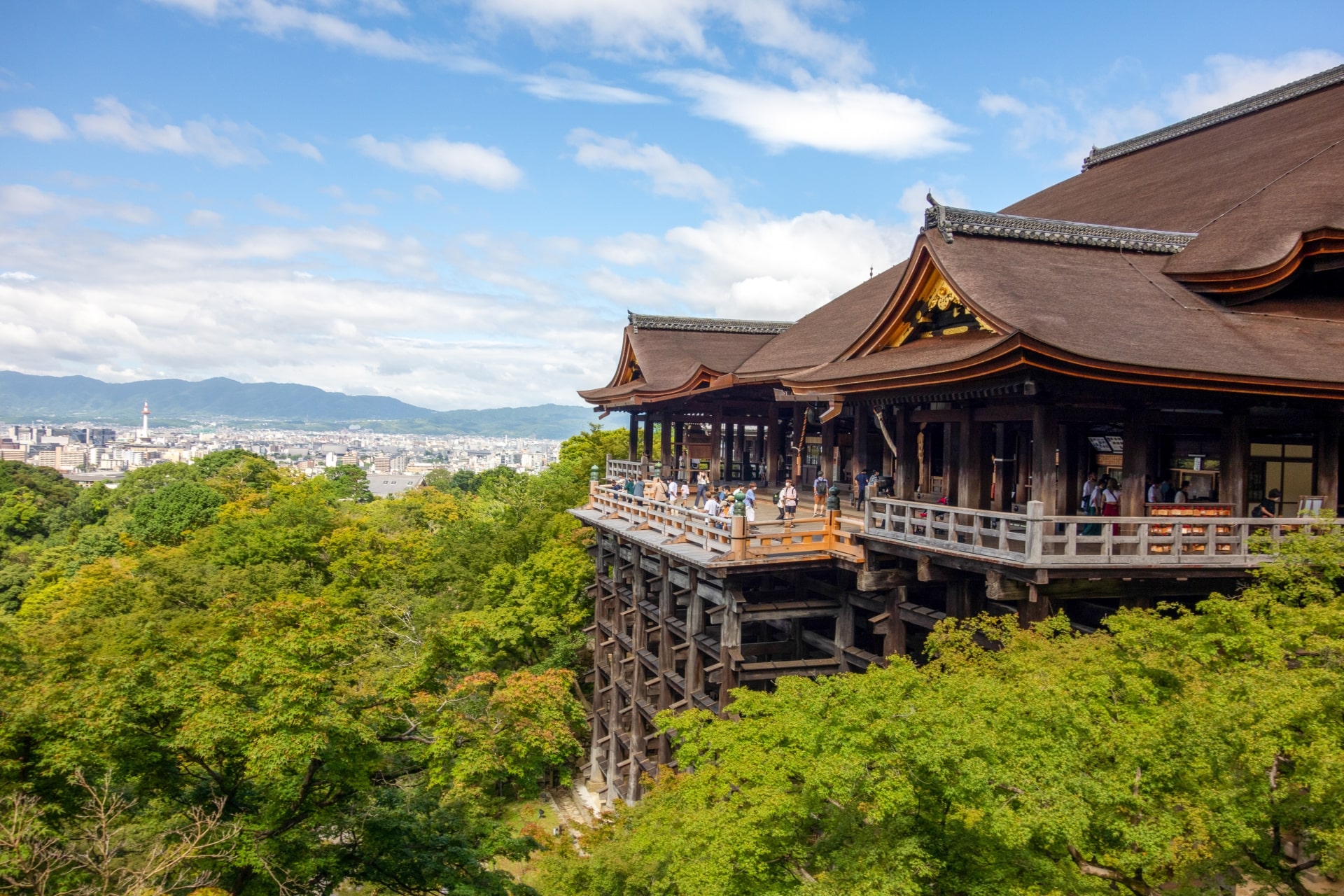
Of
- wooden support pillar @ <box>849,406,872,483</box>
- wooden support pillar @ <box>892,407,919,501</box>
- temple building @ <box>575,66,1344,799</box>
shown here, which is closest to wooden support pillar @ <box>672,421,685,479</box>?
temple building @ <box>575,66,1344,799</box>

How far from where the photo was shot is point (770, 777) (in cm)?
973

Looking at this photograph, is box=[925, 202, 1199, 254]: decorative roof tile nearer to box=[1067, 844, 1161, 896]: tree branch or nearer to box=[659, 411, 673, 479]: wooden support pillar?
box=[1067, 844, 1161, 896]: tree branch

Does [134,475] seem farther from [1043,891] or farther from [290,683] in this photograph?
[1043,891]

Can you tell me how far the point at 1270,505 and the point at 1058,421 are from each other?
4.80 metres

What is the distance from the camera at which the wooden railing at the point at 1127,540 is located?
39.4 ft

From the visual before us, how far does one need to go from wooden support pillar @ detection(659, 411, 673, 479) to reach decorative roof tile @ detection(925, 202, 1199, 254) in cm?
1582

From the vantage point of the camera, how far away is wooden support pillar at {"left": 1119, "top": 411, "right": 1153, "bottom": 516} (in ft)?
44.2

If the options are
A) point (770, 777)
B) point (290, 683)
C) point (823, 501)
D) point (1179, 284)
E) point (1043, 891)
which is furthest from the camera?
point (823, 501)

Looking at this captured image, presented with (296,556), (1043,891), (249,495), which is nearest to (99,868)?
(1043,891)

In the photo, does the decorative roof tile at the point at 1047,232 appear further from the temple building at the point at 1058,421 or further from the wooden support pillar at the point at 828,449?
the wooden support pillar at the point at 828,449

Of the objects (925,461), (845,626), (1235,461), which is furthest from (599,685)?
(1235,461)

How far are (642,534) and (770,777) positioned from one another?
12.4 meters

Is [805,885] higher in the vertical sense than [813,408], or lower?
lower

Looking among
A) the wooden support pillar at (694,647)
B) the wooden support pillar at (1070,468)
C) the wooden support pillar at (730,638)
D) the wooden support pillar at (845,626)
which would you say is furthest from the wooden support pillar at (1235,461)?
the wooden support pillar at (694,647)
